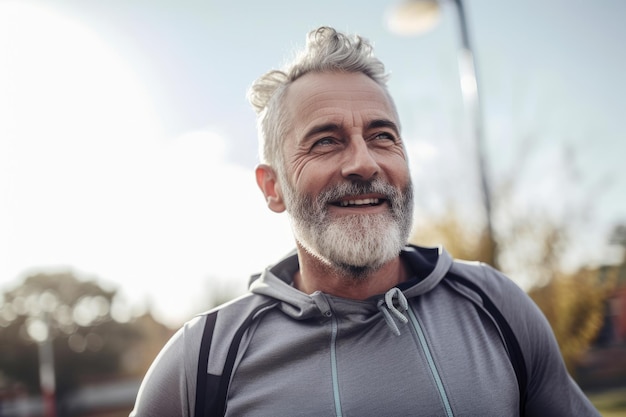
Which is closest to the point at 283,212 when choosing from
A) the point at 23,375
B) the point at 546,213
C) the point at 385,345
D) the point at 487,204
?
the point at 385,345

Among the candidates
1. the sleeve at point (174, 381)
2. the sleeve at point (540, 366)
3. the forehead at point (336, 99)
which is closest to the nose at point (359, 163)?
the forehead at point (336, 99)

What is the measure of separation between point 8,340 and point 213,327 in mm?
37245

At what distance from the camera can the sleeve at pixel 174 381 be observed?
5.45ft

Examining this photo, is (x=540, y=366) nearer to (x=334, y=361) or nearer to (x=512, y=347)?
(x=512, y=347)

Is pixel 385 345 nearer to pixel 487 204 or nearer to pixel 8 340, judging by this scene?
pixel 487 204

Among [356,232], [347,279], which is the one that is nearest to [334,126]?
[356,232]

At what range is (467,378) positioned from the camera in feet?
5.19

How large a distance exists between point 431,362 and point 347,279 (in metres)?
0.42

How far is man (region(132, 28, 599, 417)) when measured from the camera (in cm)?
160

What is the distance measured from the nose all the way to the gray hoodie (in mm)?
429

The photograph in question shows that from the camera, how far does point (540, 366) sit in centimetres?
174

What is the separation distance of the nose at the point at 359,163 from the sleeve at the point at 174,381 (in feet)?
2.54

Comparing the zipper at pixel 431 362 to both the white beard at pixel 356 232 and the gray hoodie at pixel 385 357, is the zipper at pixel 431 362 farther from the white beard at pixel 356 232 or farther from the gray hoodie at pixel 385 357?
the white beard at pixel 356 232

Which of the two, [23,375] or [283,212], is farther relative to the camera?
[23,375]
